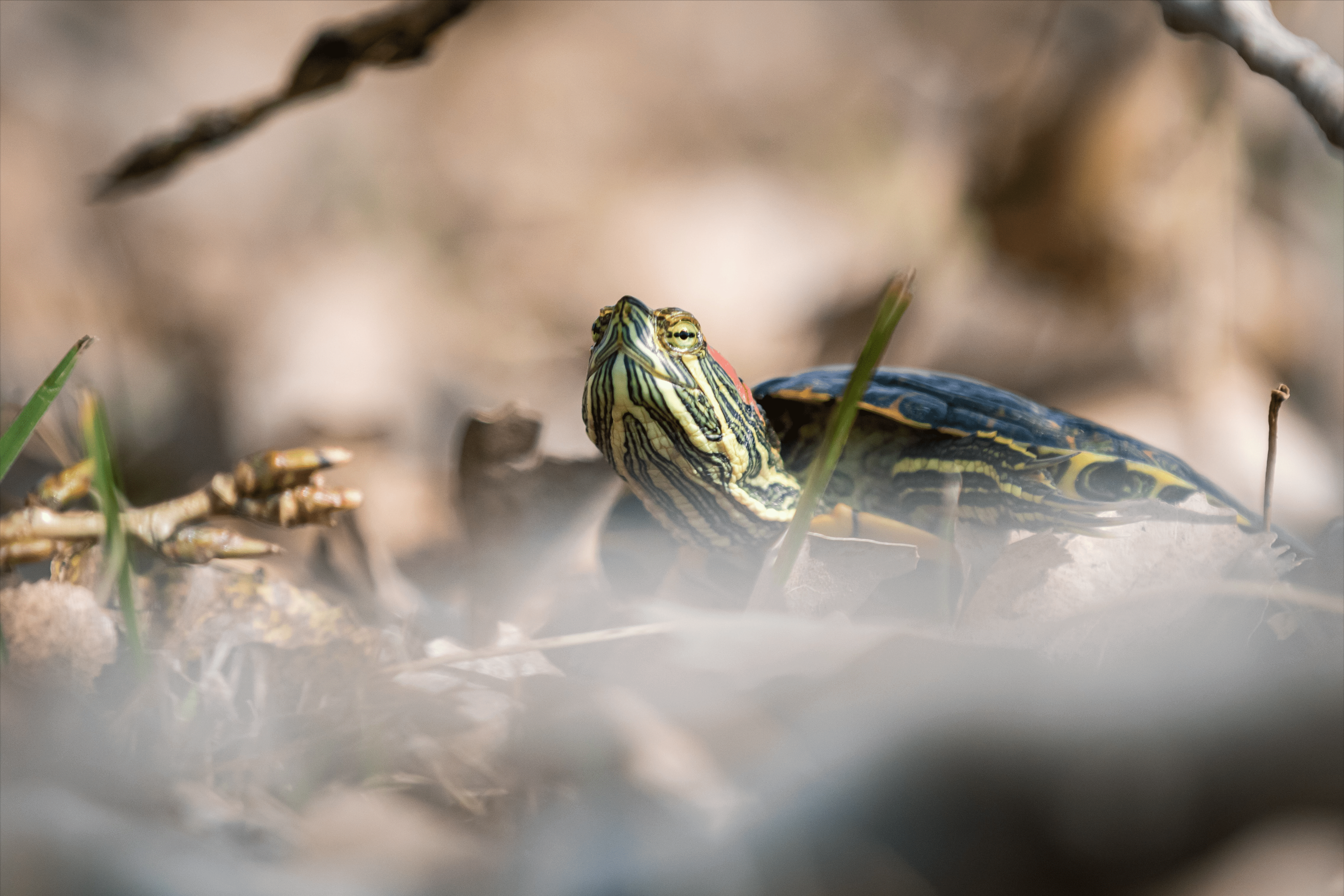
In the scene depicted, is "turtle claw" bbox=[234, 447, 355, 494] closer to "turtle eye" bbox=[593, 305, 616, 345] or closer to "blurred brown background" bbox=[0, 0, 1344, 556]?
"turtle eye" bbox=[593, 305, 616, 345]

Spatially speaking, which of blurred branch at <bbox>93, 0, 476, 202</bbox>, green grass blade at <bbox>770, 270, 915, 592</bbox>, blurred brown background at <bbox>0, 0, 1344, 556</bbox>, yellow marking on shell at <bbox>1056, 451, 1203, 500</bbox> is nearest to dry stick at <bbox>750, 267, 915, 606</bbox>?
green grass blade at <bbox>770, 270, 915, 592</bbox>

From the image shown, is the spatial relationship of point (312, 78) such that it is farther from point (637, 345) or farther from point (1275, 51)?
point (1275, 51)

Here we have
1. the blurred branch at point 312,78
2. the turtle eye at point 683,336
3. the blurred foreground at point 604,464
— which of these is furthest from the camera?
the blurred branch at point 312,78

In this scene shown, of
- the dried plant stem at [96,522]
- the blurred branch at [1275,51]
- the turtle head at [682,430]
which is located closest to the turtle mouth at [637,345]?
the turtle head at [682,430]

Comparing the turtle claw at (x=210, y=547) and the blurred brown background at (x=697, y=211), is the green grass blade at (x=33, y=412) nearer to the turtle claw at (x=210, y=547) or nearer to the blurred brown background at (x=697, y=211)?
the turtle claw at (x=210, y=547)

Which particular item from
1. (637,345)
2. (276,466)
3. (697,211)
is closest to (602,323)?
(637,345)

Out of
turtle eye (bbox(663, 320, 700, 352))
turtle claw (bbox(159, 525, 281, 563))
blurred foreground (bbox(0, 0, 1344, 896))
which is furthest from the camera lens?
turtle eye (bbox(663, 320, 700, 352))

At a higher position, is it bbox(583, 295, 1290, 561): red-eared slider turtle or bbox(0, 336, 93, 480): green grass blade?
bbox(0, 336, 93, 480): green grass blade
